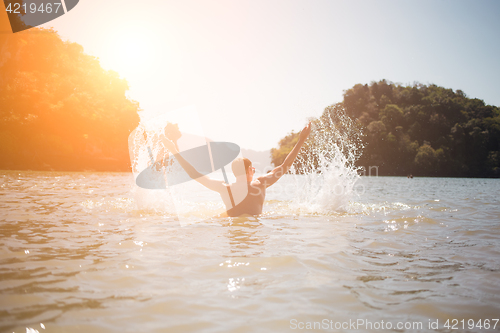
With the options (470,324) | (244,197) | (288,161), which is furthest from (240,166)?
(470,324)

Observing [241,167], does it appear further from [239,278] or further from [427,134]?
[427,134]

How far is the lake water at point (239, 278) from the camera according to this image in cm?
221

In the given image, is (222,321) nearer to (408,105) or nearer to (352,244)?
(352,244)

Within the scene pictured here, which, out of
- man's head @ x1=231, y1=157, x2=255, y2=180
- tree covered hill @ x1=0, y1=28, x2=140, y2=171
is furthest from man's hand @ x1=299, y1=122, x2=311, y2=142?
tree covered hill @ x1=0, y1=28, x2=140, y2=171

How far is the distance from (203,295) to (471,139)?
245 feet

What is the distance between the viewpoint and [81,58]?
136ft

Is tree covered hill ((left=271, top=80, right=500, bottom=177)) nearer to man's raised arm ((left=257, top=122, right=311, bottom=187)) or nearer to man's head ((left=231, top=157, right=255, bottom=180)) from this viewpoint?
man's raised arm ((left=257, top=122, right=311, bottom=187))

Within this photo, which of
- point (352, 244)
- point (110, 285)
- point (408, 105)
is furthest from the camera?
point (408, 105)

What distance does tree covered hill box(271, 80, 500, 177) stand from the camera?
58.9m

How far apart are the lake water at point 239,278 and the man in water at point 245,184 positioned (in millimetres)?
868

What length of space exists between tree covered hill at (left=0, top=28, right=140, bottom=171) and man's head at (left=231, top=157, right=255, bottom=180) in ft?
102

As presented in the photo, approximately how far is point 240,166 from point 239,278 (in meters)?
3.22

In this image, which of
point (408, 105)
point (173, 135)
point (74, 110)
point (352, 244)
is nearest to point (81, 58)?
point (74, 110)

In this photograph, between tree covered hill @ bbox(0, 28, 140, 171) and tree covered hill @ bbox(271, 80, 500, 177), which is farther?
tree covered hill @ bbox(271, 80, 500, 177)
